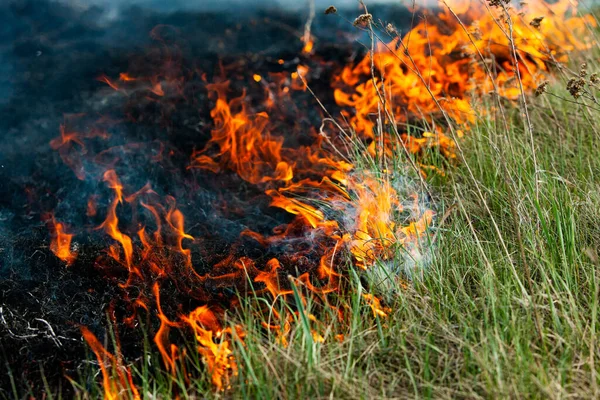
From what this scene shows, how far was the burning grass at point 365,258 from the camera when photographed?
8.03 ft

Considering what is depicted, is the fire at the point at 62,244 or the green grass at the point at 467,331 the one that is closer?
the green grass at the point at 467,331

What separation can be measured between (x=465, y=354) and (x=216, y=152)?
2684 millimetres

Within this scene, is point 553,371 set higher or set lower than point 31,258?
higher

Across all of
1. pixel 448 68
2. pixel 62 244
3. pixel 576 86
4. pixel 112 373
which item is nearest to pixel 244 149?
pixel 62 244

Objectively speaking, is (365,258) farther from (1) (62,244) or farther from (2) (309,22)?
(2) (309,22)

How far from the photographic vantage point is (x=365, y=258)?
3223 millimetres

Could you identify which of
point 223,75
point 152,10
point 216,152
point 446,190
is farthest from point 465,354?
point 152,10

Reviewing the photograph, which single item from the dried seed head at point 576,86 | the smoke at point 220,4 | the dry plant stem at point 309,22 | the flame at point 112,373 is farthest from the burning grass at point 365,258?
the dry plant stem at point 309,22

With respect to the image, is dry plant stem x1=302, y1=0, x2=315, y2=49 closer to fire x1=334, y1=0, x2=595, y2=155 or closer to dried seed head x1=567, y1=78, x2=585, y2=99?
fire x1=334, y1=0, x2=595, y2=155

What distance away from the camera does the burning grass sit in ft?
8.03

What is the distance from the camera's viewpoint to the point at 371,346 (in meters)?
2.59

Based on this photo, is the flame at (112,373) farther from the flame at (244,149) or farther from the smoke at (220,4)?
the smoke at (220,4)

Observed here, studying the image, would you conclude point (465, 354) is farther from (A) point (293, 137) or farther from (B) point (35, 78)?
(B) point (35, 78)

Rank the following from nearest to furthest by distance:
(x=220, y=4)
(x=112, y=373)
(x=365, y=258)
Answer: (x=112, y=373), (x=365, y=258), (x=220, y=4)
